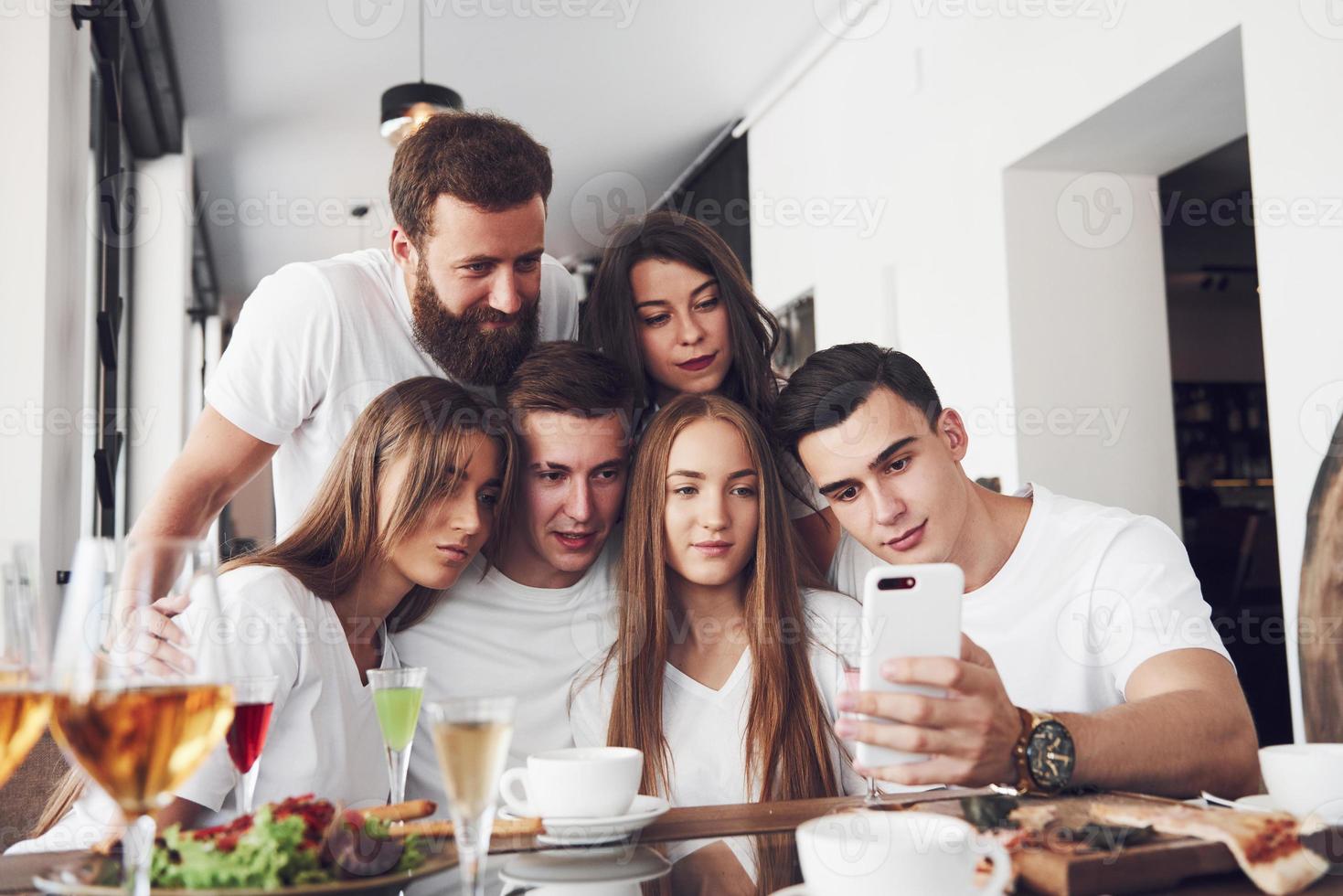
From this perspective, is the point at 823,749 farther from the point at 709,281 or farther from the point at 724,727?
the point at 709,281

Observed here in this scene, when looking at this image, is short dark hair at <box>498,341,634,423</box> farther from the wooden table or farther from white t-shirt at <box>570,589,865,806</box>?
the wooden table

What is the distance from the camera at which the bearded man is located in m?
2.12

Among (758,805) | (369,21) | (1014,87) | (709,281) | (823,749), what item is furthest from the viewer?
(369,21)

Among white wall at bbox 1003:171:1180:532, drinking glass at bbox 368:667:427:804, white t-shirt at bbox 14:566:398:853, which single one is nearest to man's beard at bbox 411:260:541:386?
white t-shirt at bbox 14:566:398:853

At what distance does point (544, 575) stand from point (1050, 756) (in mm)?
921

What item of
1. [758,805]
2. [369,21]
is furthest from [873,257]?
[758,805]

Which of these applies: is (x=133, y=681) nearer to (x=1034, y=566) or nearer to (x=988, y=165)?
(x=1034, y=566)

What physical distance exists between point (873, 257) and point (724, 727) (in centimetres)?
341

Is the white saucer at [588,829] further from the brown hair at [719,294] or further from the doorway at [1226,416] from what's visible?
the doorway at [1226,416]

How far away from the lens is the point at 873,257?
479 centimetres

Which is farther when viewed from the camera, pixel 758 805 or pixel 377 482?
pixel 377 482

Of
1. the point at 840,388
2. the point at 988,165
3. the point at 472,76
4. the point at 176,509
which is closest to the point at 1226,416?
the point at 988,165

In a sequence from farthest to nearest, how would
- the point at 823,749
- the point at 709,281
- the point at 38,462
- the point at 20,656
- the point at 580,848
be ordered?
the point at 38,462 < the point at 709,281 < the point at 823,749 < the point at 580,848 < the point at 20,656

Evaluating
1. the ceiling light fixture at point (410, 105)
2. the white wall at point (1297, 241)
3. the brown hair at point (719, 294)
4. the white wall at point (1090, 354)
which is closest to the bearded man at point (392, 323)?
the brown hair at point (719, 294)
